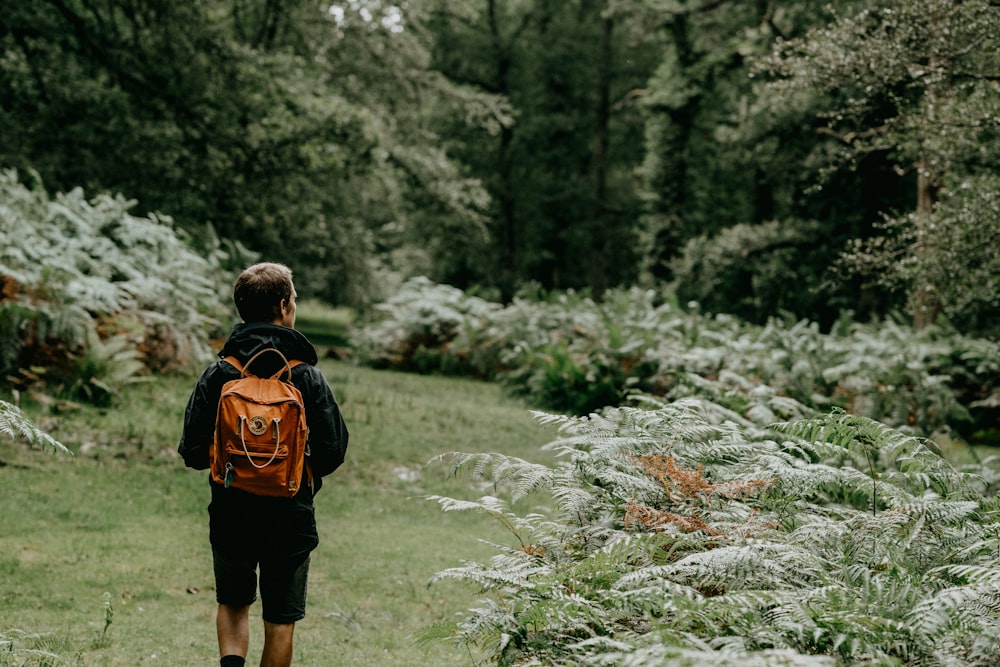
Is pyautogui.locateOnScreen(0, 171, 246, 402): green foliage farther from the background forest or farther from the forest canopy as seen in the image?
the forest canopy

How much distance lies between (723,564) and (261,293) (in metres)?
2.18

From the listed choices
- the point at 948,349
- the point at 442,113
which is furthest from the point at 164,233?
the point at 442,113

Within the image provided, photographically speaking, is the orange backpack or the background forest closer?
the background forest

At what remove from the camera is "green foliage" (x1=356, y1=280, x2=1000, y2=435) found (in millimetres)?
12078

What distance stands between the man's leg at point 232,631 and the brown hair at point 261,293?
126cm

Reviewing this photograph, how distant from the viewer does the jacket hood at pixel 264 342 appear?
369 cm

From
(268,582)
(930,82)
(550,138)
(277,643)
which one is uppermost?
(550,138)

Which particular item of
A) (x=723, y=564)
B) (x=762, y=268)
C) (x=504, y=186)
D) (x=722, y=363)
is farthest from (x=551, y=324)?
(x=504, y=186)

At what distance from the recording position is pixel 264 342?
3.70 metres

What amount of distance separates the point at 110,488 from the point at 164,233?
231 inches

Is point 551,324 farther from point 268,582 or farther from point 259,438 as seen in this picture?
point 259,438

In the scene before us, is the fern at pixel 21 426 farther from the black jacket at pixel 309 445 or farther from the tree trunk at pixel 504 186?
the tree trunk at pixel 504 186

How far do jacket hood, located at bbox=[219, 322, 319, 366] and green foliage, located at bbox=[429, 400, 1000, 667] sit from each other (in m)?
0.85

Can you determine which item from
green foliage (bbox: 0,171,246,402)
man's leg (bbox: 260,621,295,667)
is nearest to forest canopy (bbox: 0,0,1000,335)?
green foliage (bbox: 0,171,246,402)
